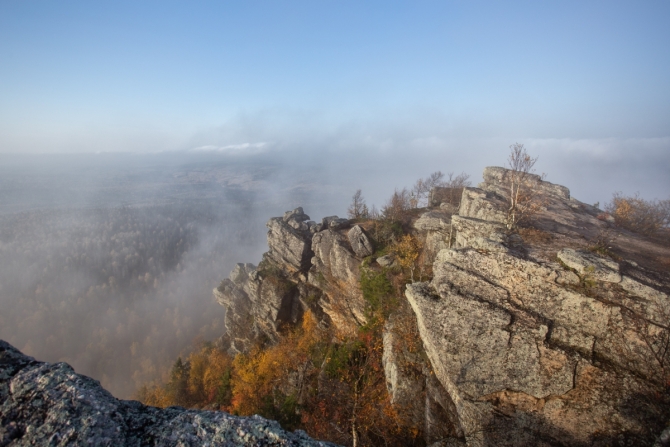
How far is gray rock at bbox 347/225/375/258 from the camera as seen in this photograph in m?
28.8

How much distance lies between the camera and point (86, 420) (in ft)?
11.4

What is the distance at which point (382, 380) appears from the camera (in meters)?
19.9

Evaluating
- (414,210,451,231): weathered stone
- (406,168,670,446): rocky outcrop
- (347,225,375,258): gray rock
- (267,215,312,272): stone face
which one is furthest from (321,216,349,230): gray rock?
(406,168,670,446): rocky outcrop

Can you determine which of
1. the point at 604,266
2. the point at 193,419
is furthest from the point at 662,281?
the point at 193,419

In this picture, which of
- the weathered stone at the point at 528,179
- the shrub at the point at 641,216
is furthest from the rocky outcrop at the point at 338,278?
the shrub at the point at 641,216

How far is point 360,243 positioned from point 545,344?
59.6 feet

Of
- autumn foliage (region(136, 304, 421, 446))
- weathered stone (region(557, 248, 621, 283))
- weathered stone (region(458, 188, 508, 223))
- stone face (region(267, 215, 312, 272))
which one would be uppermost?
weathered stone (region(458, 188, 508, 223))

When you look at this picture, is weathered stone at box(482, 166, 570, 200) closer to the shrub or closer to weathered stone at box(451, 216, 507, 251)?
the shrub

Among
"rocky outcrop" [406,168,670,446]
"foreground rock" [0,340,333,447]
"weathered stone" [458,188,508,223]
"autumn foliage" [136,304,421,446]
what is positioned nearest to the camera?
"foreground rock" [0,340,333,447]

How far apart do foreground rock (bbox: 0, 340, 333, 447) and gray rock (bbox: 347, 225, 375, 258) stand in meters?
24.9

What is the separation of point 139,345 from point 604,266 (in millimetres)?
116852

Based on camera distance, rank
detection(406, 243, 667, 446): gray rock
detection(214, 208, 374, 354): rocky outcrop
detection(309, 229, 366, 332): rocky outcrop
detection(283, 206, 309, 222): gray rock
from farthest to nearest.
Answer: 1. detection(283, 206, 309, 222): gray rock
2. detection(214, 208, 374, 354): rocky outcrop
3. detection(309, 229, 366, 332): rocky outcrop
4. detection(406, 243, 667, 446): gray rock

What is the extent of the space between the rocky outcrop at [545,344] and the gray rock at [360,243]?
13173 mm

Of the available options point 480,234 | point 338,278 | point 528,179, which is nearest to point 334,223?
point 338,278
